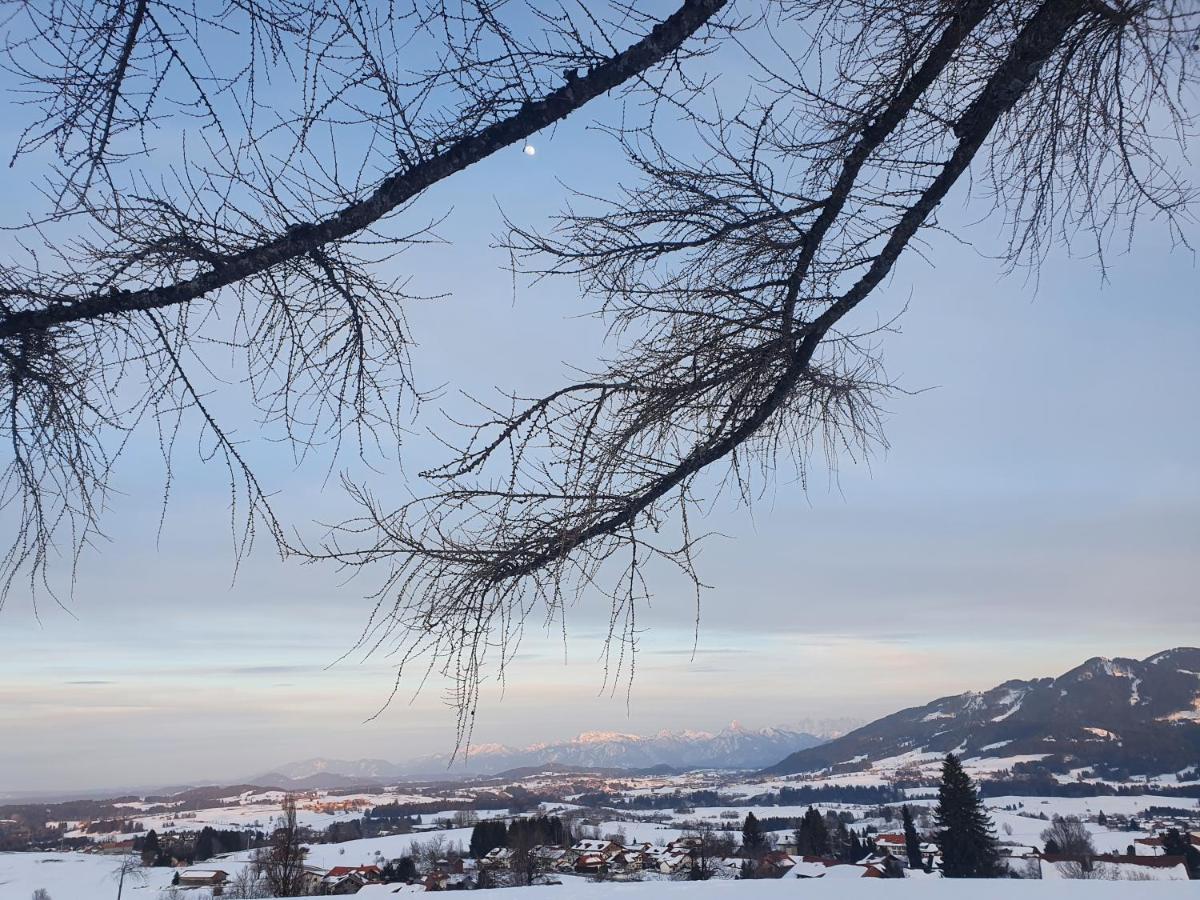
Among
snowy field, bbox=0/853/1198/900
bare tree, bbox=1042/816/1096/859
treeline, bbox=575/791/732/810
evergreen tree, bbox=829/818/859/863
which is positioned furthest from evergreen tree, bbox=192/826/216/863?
snowy field, bbox=0/853/1198/900

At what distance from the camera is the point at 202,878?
3650cm

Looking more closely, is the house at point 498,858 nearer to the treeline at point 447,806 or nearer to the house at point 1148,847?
the treeline at point 447,806

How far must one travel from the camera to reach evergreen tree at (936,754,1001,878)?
96.8 feet

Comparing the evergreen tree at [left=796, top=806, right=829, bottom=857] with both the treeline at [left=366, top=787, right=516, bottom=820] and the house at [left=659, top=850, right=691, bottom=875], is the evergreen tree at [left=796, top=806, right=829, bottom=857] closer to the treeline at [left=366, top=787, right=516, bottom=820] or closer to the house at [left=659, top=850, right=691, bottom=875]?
the house at [left=659, top=850, right=691, bottom=875]

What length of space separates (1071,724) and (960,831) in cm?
12572

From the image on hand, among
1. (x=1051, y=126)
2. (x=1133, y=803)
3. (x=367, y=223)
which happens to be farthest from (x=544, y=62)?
(x=1133, y=803)

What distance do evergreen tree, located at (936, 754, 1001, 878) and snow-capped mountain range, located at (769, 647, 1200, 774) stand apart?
10262 centimetres

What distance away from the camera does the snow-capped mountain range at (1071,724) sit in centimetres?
11625

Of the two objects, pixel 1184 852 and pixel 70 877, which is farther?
pixel 70 877

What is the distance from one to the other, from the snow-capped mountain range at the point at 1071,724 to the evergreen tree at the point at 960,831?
4040 inches

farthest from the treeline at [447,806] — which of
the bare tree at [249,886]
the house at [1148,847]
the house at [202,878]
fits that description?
the house at [1148,847]

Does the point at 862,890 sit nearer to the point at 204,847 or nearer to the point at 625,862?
the point at 625,862

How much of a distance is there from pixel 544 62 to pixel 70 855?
215ft

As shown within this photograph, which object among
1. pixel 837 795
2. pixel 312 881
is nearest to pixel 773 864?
pixel 312 881
